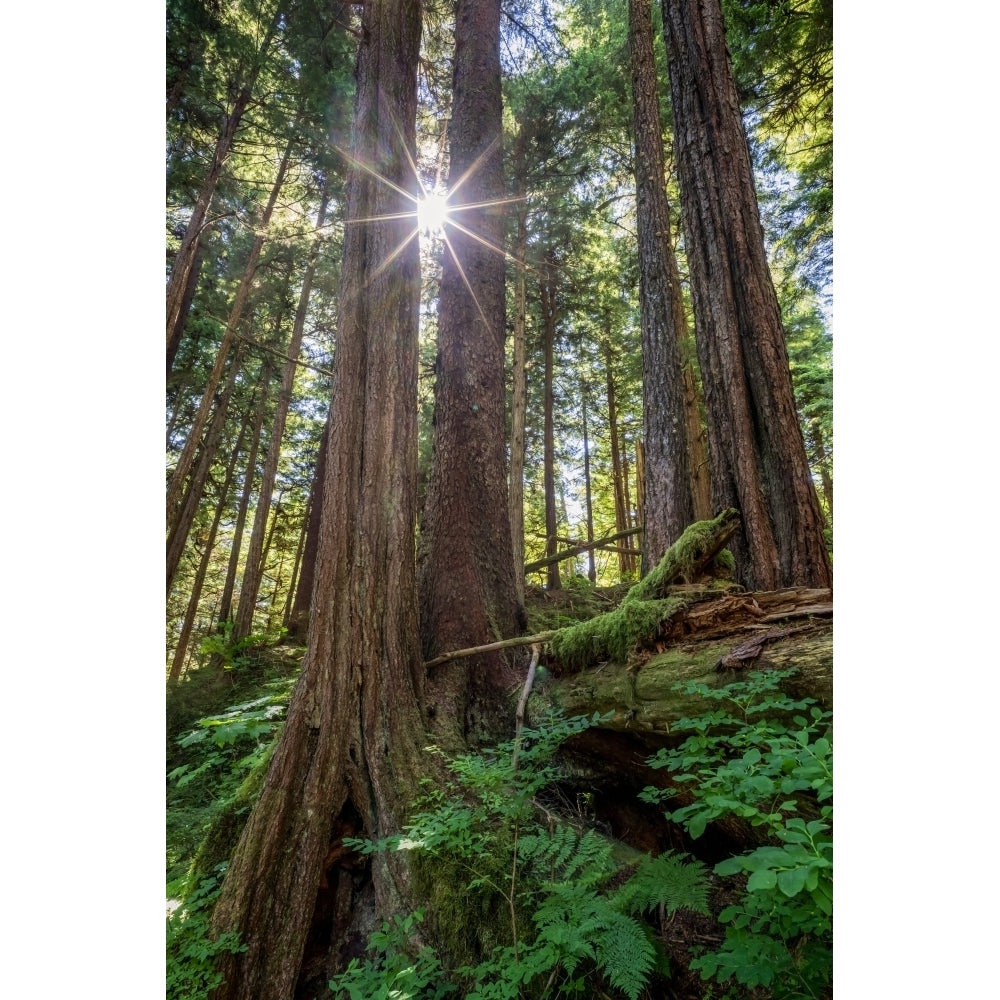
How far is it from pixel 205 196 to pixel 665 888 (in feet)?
27.9

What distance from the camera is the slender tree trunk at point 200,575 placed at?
10.7 m

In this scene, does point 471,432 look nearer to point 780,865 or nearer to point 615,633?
point 615,633

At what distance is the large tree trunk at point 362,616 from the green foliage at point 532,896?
25 centimetres

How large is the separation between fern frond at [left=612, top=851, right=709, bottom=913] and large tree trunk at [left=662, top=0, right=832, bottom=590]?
153 cm

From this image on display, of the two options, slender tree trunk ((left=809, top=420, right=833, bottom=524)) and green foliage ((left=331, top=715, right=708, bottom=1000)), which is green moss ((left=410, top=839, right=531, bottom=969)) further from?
slender tree trunk ((left=809, top=420, right=833, bottom=524))

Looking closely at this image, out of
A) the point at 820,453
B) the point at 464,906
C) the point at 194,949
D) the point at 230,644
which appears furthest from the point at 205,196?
the point at 464,906

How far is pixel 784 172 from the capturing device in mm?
5012

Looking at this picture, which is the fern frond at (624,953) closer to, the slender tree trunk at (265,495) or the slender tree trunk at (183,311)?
the slender tree trunk at (183,311)

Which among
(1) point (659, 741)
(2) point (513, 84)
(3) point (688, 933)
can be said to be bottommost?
(3) point (688, 933)

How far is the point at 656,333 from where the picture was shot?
461 cm
